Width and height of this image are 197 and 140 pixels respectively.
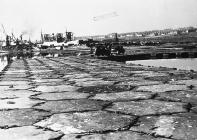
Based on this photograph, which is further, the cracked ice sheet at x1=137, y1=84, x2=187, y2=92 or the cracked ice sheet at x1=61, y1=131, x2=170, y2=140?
the cracked ice sheet at x1=137, y1=84, x2=187, y2=92

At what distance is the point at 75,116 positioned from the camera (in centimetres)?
254

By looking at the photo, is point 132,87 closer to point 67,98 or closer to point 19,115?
point 67,98

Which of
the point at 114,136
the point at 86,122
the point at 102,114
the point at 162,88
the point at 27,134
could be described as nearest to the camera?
the point at 114,136

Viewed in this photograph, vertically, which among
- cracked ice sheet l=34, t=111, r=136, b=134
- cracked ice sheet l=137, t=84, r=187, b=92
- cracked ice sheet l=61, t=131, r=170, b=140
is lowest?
cracked ice sheet l=137, t=84, r=187, b=92

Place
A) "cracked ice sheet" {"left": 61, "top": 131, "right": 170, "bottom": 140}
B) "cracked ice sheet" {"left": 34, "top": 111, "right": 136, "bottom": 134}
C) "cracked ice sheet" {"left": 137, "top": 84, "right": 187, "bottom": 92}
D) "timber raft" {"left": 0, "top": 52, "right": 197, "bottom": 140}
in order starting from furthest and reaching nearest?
"cracked ice sheet" {"left": 137, "top": 84, "right": 187, "bottom": 92} < "cracked ice sheet" {"left": 34, "top": 111, "right": 136, "bottom": 134} < "timber raft" {"left": 0, "top": 52, "right": 197, "bottom": 140} < "cracked ice sheet" {"left": 61, "top": 131, "right": 170, "bottom": 140}

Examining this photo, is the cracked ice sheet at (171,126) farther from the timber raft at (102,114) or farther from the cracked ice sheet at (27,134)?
the cracked ice sheet at (27,134)

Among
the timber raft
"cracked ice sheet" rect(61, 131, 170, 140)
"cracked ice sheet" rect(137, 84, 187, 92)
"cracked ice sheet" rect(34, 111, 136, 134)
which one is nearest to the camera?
"cracked ice sheet" rect(61, 131, 170, 140)

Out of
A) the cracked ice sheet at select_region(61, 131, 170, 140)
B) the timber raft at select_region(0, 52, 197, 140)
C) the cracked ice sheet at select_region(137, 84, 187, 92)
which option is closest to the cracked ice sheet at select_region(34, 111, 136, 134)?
the timber raft at select_region(0, 52, 197, 140)

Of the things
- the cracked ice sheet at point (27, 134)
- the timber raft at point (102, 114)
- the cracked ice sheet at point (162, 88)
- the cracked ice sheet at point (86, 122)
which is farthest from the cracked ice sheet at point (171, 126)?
the cracked ice sheet at point (162, 88)

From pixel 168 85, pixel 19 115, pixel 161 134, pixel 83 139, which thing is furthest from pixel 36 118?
pixel 168 85

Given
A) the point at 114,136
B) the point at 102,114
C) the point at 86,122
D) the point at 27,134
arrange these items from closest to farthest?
1. the point at 114,136
2. the point at 27,134
3. the point at 86,122
4. the point at 102,114

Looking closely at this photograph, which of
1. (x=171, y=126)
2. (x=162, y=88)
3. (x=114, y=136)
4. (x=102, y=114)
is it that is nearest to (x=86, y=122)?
(x=102, y=114)

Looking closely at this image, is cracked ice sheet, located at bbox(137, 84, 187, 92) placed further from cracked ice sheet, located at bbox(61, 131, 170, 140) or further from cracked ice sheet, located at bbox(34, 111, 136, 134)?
cracked ice sheet, located at bbox(61, 131, 170, 140)

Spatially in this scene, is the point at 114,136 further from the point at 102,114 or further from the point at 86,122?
the point at 102,114
